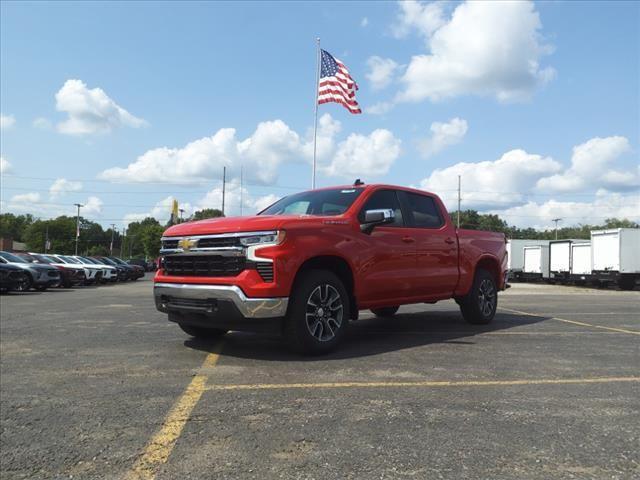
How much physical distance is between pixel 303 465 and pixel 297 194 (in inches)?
190

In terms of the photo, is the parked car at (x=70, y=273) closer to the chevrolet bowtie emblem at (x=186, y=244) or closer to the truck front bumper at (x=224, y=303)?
Answer: the chevrolet bowtie emblem at (x=186, y=244)

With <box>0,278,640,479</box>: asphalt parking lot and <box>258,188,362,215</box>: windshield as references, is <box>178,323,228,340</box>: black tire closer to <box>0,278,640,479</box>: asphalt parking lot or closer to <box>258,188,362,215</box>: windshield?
<box>0,278,640,479</box>: asphalt parking lot

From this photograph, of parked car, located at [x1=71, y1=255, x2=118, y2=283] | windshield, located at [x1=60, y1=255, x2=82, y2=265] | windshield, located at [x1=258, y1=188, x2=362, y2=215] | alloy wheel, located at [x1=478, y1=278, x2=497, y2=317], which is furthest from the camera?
windshield, located at [x1=60, y1=255, x2=82, y2=265]

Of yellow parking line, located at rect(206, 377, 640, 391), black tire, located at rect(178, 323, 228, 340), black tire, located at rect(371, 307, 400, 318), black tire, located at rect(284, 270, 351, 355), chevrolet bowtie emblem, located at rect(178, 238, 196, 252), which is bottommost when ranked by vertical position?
yellow parking line, located at rect(206, 377, 640, 391)

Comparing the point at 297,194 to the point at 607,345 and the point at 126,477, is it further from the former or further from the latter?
the point at 126,477

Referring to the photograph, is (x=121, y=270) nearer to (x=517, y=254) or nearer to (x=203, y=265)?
(x=517, y=254)

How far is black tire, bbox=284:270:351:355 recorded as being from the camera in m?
5.29

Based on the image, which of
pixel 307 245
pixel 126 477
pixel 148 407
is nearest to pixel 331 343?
pixel 307 245

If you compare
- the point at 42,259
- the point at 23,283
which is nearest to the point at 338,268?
the point at 23,283

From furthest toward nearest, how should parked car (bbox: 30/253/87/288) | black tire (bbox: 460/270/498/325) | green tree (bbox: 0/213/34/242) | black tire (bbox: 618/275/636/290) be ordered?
1. green tree (bbox: 0/213/34/242)
2. black tire (bbox: 618/275/636/290)
3. parked car (bbox: 30/253/87/288)
4. black tire (bbox: 460/270/498/325)

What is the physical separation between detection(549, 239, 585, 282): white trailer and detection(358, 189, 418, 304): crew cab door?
2878 centimetres

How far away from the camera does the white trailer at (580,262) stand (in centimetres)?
3011

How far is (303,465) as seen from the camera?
9.03ft

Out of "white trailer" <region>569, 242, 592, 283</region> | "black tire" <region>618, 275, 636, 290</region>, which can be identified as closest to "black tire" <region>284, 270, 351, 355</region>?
"black tire" <region>618, 275, 636, 290</region>
